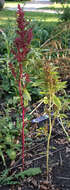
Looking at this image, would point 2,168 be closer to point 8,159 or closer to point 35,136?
point 8,159

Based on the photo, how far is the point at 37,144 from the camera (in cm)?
253

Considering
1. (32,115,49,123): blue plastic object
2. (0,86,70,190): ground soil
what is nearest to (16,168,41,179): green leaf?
(0,86,70,190): ground soil

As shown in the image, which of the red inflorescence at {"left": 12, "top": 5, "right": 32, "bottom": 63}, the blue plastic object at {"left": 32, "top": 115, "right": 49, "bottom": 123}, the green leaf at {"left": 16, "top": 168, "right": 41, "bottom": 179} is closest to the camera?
the red inflorescence at {"left": 12, "top": 5, "right": 32, "bottom": 63}

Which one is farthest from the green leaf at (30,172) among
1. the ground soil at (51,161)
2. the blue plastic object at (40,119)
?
the blue plastic object at (40,119)

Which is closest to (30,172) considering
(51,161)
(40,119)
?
(51,161)

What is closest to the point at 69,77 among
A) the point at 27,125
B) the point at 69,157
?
the point at 27,125

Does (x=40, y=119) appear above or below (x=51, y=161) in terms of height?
above

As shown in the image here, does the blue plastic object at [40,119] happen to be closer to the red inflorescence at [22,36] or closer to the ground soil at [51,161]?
the ground soil at [51,161]

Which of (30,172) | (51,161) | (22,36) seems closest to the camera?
(22,36)

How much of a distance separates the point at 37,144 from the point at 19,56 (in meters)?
1.03

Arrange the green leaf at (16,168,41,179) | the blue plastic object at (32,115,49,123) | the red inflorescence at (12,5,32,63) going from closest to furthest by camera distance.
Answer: the red inflorescence at (12,5,32,63) → the green leaf at (16,168,41,179) → the blue plastic object at (32,115,49,123)

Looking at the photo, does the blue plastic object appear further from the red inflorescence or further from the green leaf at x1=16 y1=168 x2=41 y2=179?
the red inflorescence

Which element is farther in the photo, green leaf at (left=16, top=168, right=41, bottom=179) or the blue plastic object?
the blue plastic object

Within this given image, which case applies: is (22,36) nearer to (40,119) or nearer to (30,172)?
(30,172)
